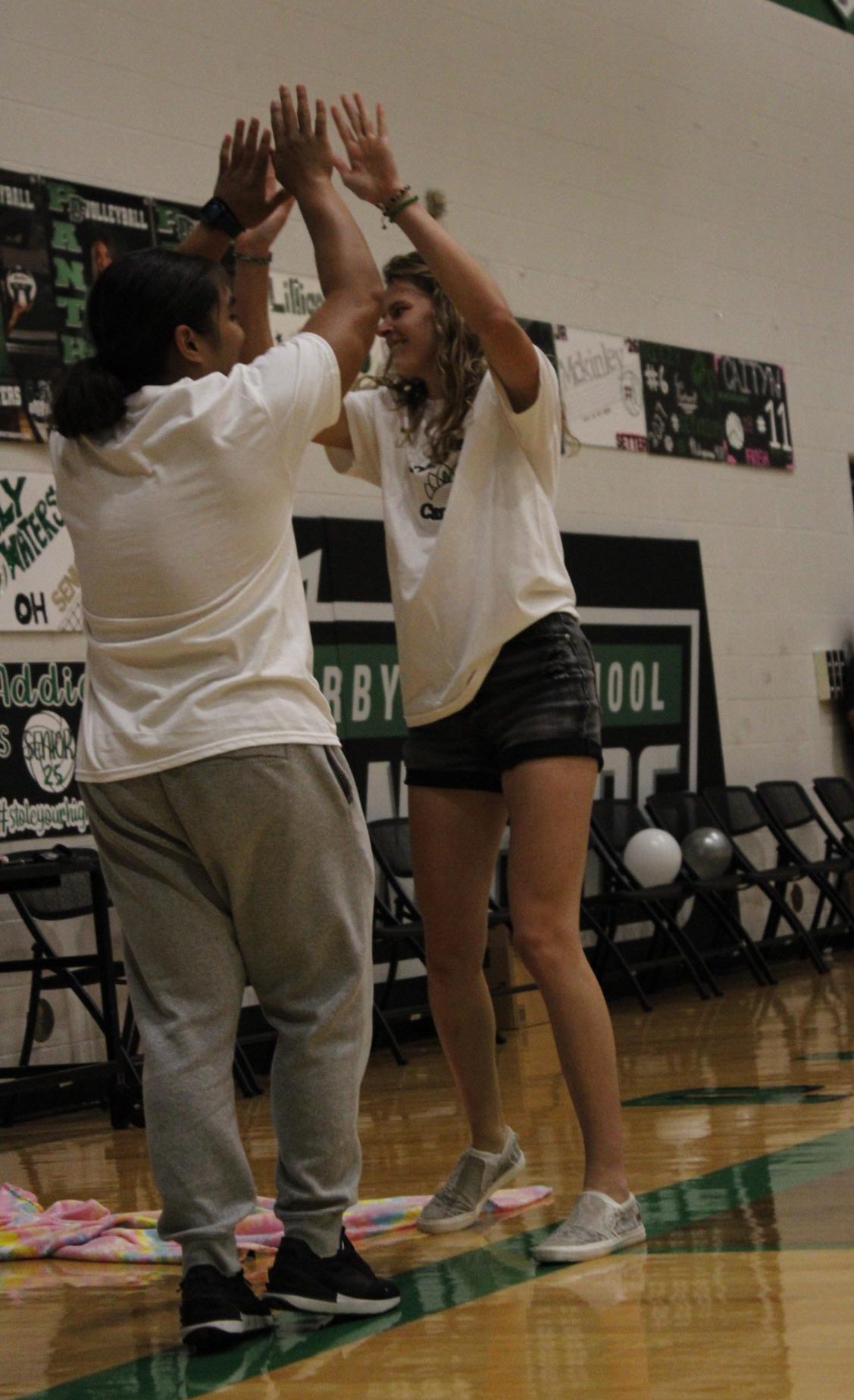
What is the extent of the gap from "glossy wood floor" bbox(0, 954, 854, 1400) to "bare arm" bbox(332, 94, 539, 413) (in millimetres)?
1357

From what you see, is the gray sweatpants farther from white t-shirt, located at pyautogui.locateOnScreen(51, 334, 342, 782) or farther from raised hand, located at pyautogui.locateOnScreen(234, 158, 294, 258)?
raised hand, located at pyautogui.locateOnScreen(234, 158, 294, 258)

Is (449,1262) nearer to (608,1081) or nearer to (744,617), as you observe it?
(608,1081)

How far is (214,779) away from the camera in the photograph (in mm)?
2406

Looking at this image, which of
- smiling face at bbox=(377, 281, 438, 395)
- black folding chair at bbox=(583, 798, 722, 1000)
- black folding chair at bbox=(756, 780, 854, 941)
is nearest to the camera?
smiling face at bbox=(377, 281, 438, 395)

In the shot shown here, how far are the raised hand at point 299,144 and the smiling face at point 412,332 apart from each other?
0.54m

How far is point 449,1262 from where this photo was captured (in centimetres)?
280

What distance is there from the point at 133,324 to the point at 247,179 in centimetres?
38

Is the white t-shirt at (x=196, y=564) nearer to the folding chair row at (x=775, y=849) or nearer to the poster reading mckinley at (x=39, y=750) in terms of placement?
the poster reading mckinley at (x=39, y=750)

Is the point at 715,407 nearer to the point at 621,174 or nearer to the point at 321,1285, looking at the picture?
the point at 621,174

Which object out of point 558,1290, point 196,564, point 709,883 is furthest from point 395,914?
point 196,564

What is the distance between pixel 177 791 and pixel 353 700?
14.6ft

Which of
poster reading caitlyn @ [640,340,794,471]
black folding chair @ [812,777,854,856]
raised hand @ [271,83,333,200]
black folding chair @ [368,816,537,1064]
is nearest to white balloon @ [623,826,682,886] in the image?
black folding chair @ [368,816,537,1064]

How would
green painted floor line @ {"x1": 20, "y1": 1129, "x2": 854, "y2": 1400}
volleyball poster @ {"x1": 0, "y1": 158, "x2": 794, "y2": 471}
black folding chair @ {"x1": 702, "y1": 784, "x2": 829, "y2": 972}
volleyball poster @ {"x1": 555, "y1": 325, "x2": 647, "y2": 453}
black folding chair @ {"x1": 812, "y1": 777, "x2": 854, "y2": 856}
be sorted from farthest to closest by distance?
black folding chair @ {"x1": 812, "y1": 777, "x2": 854, "y2": 856} → volleyball poster @ {"x1": 555, "y1": 325, "x2": 647, "y2": 453} → black folding chair @ {"x1": 702, "y1": 784, "x2": 829, "y2": 972} → volleyball poster @ {"x1": 0, "y1": 158, "x2": 794, "y2": 471} → green painted floor line @ {"x1": 20, "y1": 1129, "x2": 854, "y2": 1400}

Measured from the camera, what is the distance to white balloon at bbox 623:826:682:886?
24.1 ft
